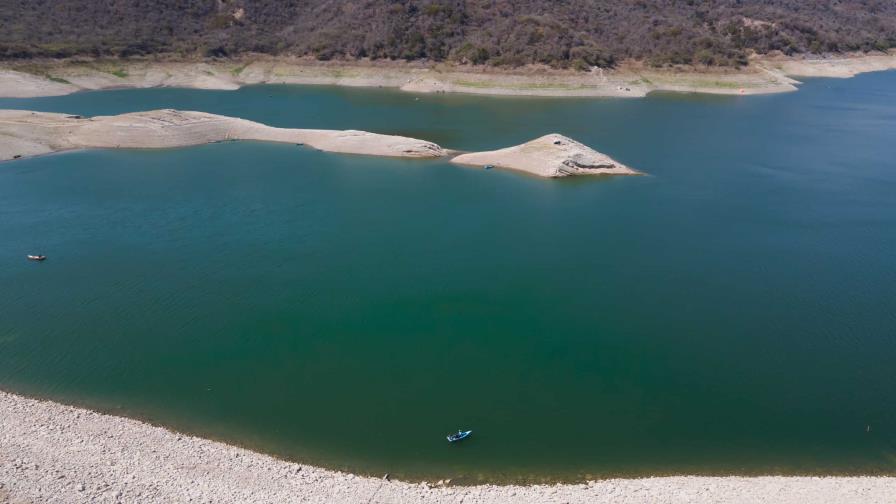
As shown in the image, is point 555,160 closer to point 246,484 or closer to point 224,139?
point 224,139

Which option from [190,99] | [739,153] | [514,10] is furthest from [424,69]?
[739,153]

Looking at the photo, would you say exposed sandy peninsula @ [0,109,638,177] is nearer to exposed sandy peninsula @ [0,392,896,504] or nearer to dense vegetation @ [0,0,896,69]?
exposed sandy peninsula @ [0,392,896,504]

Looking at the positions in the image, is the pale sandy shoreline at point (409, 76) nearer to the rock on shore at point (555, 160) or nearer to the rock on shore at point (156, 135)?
the rock on shore at point (156, 135)

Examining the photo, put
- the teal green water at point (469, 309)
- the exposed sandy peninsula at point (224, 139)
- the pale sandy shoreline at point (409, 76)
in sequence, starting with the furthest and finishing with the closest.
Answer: the pale sandy shoreline at point (409, 76) → the exposed sandy peninsula at point (224, 139) → the teal green water at point (469, 309)

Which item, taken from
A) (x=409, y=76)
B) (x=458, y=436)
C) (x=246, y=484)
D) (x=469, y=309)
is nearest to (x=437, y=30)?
(x=409, y=76)

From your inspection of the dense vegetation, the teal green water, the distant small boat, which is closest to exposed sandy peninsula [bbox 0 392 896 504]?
the teal green water

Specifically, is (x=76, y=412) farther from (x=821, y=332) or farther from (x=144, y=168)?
(x=144, y=168)

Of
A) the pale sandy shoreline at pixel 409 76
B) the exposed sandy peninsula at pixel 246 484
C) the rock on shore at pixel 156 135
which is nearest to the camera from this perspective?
the exposed sandy peninsula at pixel 246 484

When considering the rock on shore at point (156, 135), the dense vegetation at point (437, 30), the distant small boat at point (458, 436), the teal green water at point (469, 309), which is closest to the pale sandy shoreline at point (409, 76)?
the dense vegetation at point (437, 30)
